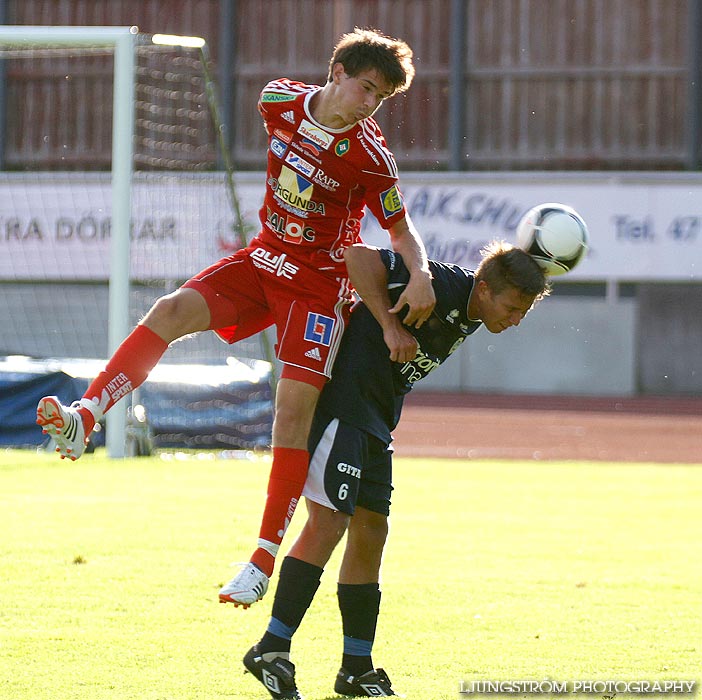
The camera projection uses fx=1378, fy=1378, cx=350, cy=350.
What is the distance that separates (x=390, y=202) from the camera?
5070 millimetres

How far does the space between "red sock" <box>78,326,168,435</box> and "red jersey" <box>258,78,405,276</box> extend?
585 mm

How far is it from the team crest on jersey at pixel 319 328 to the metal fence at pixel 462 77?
24.0 metres

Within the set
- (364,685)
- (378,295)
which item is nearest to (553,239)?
(378,295)

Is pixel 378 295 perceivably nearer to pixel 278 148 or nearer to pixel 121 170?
pixel 278 148

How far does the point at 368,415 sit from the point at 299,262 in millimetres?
740

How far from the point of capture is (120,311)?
11.7 metres

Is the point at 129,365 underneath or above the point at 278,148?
underneath

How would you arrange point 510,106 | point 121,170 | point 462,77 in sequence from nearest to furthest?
point 121,170, point 462,77, point 510,106

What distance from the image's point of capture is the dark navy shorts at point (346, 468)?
4.52m

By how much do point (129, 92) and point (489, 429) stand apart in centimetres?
950

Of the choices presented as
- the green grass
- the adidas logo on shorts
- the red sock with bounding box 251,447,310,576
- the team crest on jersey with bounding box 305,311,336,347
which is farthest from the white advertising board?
the red sock with bounding box 251,447,310,576

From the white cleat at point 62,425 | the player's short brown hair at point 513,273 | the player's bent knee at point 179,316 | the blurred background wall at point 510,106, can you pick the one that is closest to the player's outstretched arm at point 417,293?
the player's short brown hair at point 513,273

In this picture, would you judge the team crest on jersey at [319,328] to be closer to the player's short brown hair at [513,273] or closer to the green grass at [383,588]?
the player's short brown hair at [513,273]

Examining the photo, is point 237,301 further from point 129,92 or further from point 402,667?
point 129,92
